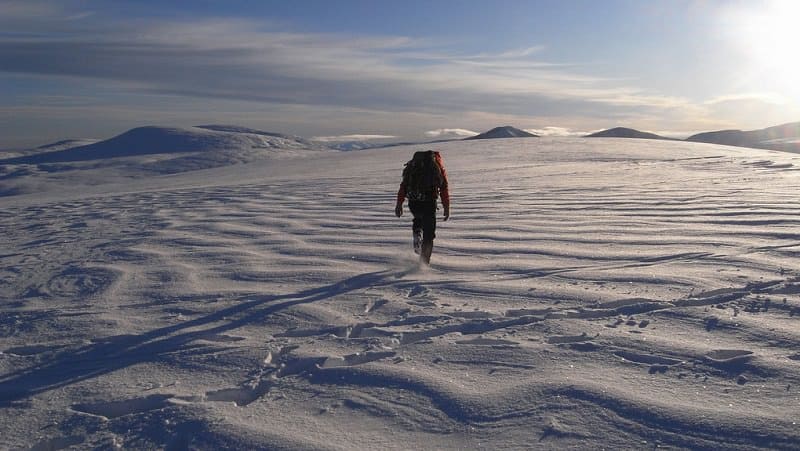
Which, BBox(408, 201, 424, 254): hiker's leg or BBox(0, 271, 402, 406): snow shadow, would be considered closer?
BBox(0, 271, 402, 406): snow shadow

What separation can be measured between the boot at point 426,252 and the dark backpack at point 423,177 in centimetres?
47

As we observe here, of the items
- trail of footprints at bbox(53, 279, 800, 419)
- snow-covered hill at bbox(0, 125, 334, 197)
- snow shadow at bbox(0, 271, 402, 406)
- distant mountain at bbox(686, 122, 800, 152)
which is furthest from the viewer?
distant mountain at bbox(686, 122, 800, 152)

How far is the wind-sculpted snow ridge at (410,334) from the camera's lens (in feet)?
9.70

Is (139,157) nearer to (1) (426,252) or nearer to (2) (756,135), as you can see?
(1) (426,252)

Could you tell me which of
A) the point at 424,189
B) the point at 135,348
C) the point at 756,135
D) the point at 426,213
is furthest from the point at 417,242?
the point at 756,135

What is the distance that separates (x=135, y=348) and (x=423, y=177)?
3.27 meters

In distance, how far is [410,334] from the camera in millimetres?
4215

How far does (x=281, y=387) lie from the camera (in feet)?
11.4

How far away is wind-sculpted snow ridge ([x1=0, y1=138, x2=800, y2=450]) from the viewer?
296 centimetres

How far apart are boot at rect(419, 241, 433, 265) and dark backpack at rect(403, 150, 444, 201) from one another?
1.55ft

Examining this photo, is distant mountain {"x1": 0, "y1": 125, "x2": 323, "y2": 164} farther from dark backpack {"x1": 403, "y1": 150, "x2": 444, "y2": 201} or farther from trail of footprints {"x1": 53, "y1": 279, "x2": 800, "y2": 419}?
trail of footprints {"x1": 53, "y1": 279, "x2": 800, "y2": 419}

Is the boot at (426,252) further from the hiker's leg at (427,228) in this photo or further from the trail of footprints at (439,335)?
the trail of footprints at (439,335)

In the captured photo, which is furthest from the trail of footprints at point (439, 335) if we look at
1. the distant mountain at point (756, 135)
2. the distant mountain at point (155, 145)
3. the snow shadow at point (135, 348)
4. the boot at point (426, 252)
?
the distant mountain at point (756, 135)

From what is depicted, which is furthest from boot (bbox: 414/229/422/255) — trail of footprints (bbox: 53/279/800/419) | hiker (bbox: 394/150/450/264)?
trail of footprints (bbox: 53/279/800/419)
